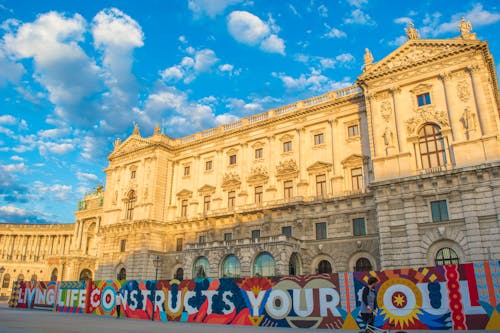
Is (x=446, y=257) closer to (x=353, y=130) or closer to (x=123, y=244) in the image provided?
(x=353, y=130)

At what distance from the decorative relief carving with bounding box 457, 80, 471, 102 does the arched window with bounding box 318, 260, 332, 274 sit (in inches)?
740

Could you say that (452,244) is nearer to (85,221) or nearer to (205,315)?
(205,315)

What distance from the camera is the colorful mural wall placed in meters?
18.0

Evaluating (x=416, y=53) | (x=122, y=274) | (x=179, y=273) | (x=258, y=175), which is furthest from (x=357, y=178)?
(x=122, y=274)

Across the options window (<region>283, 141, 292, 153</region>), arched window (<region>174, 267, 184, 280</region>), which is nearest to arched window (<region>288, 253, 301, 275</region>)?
window (<region>283, 141, 292, 153</region>)

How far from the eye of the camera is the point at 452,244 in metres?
30.5

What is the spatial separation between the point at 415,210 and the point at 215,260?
792 inches

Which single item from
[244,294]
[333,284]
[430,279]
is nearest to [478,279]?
[430,279]

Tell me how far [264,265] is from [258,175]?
448 inches

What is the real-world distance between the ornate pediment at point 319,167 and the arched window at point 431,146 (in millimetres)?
9612

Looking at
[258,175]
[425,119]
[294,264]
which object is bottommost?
[294,264]

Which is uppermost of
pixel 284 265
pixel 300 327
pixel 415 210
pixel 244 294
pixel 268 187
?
pixel 268 187

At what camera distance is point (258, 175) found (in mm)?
45719

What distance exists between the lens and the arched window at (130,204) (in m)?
54.8
